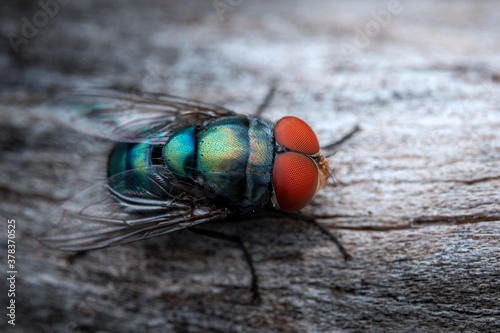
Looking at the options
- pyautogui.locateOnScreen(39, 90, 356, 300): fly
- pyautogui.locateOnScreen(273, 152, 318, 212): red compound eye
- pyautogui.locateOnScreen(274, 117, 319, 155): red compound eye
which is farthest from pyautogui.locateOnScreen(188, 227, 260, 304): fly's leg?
pyautogui.locateOnScreen(274, 117, 319, 155): red compound eye

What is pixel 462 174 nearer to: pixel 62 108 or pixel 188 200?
pixel 188 200

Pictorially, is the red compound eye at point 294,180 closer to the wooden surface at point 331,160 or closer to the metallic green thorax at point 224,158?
the metallic green thorax at point 224,158

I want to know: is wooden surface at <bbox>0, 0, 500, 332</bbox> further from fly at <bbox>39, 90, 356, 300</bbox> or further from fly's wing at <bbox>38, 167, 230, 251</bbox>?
fly's wing at <bbox>38, 167, 230, 251</bbox>

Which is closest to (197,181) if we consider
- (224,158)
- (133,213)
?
(224,158)

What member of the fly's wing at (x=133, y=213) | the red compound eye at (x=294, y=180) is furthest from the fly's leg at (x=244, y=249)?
the red compound eye at (x=294, y=180)

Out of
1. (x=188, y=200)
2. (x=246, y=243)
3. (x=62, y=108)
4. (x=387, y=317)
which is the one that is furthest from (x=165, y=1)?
(x=387, y=317)

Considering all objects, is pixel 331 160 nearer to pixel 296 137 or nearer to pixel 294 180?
pixel 296 137

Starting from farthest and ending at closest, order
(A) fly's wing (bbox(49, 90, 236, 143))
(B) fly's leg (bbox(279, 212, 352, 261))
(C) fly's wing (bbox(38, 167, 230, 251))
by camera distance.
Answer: (A) fly's wing (bbox(49, 90, 236, 143)) < (B) fly's leg (bbox(279, 212, 352, 261)) < (C) fly's wing (bbox(38, 167, 230, 251))
